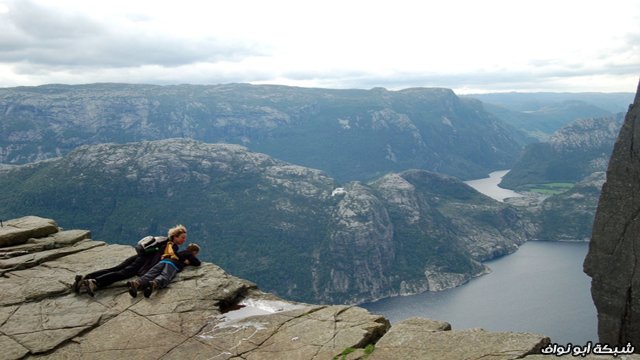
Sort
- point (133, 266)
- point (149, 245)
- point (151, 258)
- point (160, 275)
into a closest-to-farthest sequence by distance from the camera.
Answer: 1. point (160, 275)
2. point (133, 266)
3. point (149, 245)
4. point (151, 258)

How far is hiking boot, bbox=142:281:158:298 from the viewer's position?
22.2 meters

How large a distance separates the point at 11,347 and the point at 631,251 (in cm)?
2687

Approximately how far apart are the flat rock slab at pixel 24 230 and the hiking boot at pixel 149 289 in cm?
1254

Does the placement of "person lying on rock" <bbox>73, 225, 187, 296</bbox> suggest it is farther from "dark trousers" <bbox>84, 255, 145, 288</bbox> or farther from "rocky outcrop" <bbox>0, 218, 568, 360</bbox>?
"rocky outcrop" <bbox>0, 218, 568, 360</bbox>

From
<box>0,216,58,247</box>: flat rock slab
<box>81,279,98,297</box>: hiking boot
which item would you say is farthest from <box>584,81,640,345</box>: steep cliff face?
<box>0,216,58,247</box>: flat rock slab

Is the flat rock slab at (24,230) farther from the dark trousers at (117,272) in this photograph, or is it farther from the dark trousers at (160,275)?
the dark trousers at (160,275)

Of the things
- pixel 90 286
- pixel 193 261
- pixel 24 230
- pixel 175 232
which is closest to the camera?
pixel 90 286

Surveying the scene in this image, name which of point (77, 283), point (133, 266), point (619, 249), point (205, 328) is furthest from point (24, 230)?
point (619, 249)

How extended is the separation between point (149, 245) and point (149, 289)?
3.00 meters

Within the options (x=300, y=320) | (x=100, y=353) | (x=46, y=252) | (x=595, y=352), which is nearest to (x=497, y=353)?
(x=595, y=352)

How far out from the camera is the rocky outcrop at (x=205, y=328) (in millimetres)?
16562

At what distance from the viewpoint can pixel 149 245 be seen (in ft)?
80.9

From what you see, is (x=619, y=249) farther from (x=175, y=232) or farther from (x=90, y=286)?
(x=90, y=286)

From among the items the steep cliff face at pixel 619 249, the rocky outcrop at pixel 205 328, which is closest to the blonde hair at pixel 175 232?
the rocky outcrop at pixel 205 328
